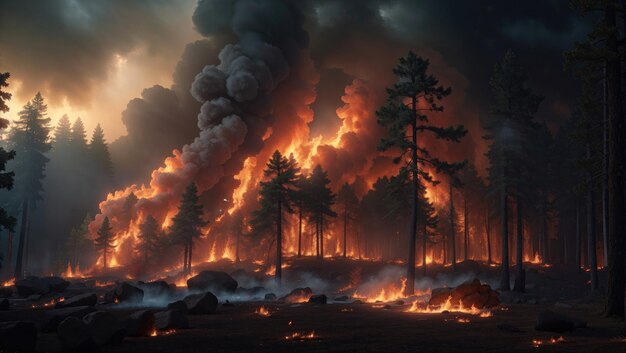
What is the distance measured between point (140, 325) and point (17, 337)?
2931 millimetres

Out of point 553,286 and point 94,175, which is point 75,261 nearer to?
point 94,175

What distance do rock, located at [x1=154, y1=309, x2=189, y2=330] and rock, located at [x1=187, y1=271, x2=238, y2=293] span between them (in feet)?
61.2

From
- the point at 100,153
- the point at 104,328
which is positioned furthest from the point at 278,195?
the point at 100,153

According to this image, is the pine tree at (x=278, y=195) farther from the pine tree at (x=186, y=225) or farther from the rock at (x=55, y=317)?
the rock at (x=55, y=317)

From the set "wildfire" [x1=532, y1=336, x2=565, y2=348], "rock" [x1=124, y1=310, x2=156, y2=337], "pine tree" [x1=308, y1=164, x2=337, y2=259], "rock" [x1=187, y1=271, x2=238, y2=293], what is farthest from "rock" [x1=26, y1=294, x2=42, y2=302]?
"pine tree" [x1=308, y1=164, x2=337, y2=259]

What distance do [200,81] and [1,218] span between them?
53525 mm

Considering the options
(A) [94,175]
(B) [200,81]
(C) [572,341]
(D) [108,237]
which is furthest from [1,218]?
(A) [94,175]

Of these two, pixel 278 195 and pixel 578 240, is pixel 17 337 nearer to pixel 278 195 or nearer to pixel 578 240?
pixel 278 195

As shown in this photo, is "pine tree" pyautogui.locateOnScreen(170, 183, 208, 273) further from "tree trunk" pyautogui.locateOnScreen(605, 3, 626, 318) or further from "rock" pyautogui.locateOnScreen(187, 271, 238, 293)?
"tree trunk" pyautogui.locateOnScreen(605, 3, 626, 318)

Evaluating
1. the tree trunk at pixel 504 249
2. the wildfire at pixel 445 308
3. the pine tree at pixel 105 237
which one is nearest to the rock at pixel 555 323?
the wildfire at pixel 445 308

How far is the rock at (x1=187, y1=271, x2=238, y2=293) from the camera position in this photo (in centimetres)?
3155

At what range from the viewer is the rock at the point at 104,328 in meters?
9.90

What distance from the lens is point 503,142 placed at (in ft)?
115

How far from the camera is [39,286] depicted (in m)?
29.5
